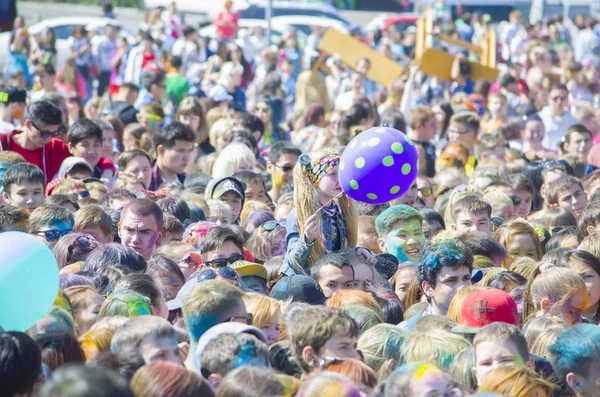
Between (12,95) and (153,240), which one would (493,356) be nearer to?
(153,240)

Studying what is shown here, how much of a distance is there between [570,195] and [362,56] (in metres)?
8.29

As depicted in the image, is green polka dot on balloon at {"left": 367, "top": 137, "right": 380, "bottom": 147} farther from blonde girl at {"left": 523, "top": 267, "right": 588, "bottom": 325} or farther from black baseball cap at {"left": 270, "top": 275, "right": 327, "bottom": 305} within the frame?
blonde girl at {"left": 523, "top": 267, "right": 588, "bottom": 325}

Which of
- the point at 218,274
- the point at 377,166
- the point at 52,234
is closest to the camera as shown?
the point at 218,274

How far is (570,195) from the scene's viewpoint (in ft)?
28.3

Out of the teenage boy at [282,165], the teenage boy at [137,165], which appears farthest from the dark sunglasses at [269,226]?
the teenage boy at [282,165]

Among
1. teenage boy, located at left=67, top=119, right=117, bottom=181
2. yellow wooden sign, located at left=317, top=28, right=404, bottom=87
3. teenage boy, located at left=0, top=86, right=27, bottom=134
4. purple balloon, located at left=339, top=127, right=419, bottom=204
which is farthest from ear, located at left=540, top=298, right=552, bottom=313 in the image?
yellow wooden sign, located at left=317, top=28, right=404, bottom=87

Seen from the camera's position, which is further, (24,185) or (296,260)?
(24,185)

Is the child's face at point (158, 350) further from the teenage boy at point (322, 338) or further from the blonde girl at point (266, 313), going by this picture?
the blonde girl at point (266, 313)

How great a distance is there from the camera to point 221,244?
613 cm

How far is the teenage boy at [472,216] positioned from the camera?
24.1 feet

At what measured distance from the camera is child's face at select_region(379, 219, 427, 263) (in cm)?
688

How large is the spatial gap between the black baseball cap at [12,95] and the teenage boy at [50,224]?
13.4 ft

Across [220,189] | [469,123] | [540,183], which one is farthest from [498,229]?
[469,123]

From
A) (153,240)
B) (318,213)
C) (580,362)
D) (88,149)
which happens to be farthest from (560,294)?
(88,149)
